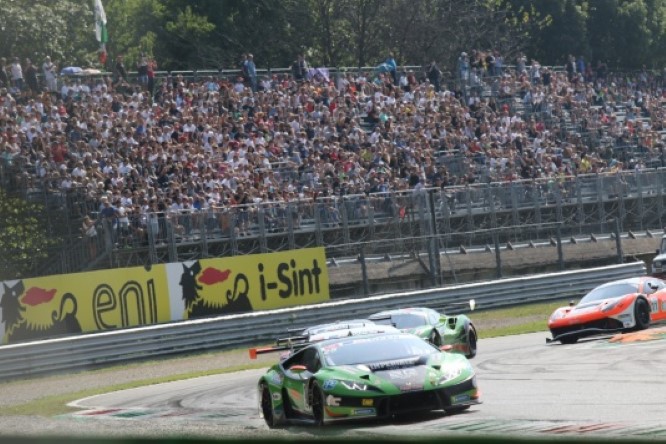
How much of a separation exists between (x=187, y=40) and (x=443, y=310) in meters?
30.1

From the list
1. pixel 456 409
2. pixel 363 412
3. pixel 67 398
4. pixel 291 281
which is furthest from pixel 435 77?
pixel 363 412

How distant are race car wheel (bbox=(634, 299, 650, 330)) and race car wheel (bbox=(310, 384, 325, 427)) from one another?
10079 millimetres

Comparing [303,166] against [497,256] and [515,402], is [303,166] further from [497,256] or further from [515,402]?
[515,402]

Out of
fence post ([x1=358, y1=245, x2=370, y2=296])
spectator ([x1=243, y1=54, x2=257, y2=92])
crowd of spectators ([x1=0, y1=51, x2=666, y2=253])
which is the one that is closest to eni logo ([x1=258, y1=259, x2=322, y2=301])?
fence post ([x1=358, y1=245, x2=370, y2=296])

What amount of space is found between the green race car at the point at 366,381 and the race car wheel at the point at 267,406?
1cm

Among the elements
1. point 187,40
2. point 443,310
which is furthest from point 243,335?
point 187,40

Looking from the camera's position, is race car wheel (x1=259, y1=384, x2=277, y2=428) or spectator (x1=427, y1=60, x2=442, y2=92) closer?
race car wheel (x1=259, y1=384, x2=277, y2=428)

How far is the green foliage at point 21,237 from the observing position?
26141mm

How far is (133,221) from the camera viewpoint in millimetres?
26938

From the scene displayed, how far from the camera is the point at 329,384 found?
12984 mm

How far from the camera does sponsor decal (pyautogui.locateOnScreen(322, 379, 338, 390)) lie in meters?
13.0

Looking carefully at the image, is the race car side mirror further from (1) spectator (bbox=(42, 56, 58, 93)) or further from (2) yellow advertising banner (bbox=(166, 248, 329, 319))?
(1) spectator (bbox=(42, 56, 58, 93))

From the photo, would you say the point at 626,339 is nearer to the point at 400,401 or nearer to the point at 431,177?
the point at 400,401

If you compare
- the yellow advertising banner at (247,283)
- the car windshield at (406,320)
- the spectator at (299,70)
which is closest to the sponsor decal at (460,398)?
the car windshield at (406,320)
